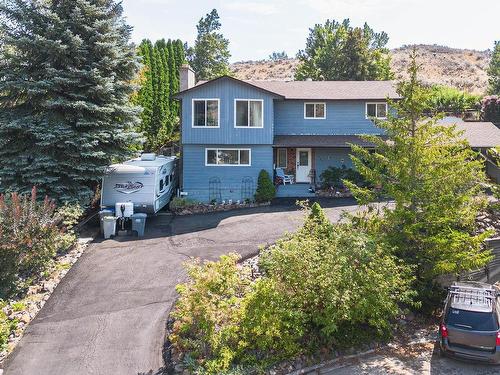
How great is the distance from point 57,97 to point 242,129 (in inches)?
375

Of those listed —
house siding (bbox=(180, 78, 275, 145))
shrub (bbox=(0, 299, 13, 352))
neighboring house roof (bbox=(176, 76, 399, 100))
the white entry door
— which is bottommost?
shrub (bbox=(0, 299, 13, 352))

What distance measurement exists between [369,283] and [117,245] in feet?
35.1

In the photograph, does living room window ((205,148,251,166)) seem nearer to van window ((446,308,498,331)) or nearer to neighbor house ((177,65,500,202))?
neighbor house ((177,65,500,202))

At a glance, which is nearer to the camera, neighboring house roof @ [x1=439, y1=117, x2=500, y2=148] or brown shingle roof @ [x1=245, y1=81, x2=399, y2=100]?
neighboring house roof @ [x1=439, y1=117, x2=500, y2=148]

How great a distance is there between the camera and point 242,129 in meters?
24.2

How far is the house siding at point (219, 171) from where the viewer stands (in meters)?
24.6

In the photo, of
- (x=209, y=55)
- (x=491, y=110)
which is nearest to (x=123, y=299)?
(x=491, y=110)

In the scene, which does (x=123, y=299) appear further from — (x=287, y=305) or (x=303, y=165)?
(x=303, y=165)

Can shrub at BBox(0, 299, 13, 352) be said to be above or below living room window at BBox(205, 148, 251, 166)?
below

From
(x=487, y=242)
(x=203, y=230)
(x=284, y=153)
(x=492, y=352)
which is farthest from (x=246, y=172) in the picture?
(x=492, y=352)

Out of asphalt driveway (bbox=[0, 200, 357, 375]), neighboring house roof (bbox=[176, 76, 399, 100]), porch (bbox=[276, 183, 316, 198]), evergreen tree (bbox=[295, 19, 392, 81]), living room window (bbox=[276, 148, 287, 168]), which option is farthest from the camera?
evergreen tree (bbox=[295, 19, 392, 81])

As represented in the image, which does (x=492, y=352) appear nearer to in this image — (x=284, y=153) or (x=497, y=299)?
(x=497, y=299)

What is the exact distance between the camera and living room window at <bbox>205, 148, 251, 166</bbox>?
24703 millimetres

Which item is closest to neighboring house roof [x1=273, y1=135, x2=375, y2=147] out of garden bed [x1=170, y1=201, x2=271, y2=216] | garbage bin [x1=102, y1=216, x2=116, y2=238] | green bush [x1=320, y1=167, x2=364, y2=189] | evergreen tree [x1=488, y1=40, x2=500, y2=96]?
green bush [x1=320, y1=167, x2=364, y2=189]
